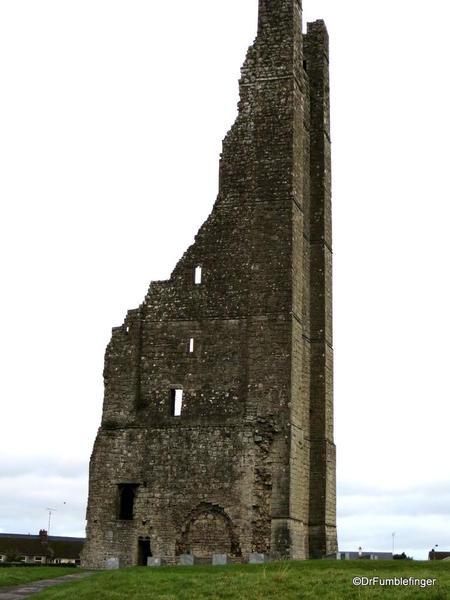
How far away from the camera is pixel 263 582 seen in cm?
2011

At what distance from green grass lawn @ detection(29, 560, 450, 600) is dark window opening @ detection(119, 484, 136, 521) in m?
5.05

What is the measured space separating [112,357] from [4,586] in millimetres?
9136

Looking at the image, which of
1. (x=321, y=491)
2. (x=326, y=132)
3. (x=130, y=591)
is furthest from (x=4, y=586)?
(x=326, y=132)

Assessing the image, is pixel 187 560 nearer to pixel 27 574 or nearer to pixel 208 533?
pixel 208 533

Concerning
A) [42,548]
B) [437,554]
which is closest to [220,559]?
[437,554]

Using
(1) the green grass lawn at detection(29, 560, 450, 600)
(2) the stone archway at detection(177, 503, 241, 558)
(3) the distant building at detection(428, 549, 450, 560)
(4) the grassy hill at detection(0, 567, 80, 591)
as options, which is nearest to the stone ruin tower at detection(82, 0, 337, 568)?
(2) the stone archway at detection(177, 503, 241, 558)

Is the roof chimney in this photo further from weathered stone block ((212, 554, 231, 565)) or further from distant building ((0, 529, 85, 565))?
weathered stone block ((212, 554, 231, 565))

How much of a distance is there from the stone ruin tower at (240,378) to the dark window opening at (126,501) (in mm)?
41

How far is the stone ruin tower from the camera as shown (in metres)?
27.9

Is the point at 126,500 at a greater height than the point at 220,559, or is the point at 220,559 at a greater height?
the point at 126,500

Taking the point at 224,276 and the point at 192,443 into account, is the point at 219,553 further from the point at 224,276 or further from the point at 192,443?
the point at 224,276

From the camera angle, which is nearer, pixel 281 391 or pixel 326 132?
pixel 281 391

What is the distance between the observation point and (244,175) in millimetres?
30562

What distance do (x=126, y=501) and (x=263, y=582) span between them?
9.88m
